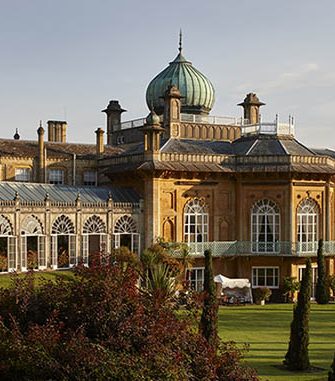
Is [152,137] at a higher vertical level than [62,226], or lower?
higher

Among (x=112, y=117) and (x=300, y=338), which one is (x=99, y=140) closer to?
(x=112, y=117)

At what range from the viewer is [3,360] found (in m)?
11.6

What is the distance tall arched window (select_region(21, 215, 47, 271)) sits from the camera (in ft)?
111

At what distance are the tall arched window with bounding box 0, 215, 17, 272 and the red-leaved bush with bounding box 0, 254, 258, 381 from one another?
1949cm

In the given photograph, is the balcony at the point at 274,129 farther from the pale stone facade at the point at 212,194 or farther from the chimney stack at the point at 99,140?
the chimney stack at the point at 99,140

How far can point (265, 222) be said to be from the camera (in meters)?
40.7

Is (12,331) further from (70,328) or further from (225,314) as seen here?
(225,314)

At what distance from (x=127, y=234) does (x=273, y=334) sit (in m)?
12.1

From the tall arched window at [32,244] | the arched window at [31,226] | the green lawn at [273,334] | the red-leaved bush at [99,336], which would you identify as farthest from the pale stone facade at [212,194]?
the red-leaved bush at [99,336]

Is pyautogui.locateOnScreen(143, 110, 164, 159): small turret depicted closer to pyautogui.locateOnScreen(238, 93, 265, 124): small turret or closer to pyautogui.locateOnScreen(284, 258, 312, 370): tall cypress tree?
pyautogui.locateOnScreen(238, 93, 265, 124): small turret

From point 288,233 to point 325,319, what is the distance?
26.2ft

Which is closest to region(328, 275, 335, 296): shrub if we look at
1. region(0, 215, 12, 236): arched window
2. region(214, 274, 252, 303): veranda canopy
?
region(214, 274, 252, 303): veranda canopy

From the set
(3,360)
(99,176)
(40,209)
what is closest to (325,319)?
(40,209)

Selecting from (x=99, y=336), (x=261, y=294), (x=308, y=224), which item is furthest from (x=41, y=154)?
(x=99, y=336)
